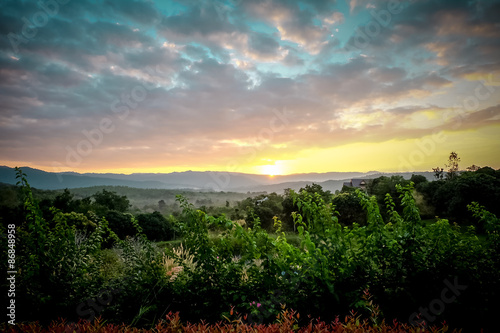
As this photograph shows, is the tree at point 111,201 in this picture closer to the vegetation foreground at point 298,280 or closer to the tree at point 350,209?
the tree at point 350,209

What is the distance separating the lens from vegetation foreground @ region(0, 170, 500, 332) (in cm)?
307

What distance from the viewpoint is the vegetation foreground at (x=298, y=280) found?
3.07 m

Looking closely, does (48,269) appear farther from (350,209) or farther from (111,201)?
(111,201)

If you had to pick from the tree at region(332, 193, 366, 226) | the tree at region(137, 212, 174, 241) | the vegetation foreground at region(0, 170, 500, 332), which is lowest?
the tree at region(137, 212, 174, 241)

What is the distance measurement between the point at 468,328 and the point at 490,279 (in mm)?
678

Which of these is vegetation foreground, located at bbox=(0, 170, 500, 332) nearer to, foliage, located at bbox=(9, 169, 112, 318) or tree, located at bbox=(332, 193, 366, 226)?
foliage, located at bbox=(9, 169, 112, 318)

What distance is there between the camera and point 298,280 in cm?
309

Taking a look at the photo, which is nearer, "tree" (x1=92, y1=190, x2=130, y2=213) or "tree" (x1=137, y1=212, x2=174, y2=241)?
"tree" (x1=137, y1=212, x2=174, y2=241)

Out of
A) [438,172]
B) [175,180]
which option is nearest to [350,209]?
[438,172]

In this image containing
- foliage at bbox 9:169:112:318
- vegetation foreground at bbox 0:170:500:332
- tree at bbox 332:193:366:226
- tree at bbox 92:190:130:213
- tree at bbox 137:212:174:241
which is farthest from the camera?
tree at bbox 92:190:130:213

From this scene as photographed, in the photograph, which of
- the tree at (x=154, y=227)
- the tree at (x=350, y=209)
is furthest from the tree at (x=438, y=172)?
the tree at (x=154, y=227)

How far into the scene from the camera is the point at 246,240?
352 centimetres

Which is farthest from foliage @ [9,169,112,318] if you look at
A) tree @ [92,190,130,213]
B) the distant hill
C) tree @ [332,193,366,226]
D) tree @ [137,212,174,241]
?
the distant hill

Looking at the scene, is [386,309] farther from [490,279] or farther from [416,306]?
[490,279]
